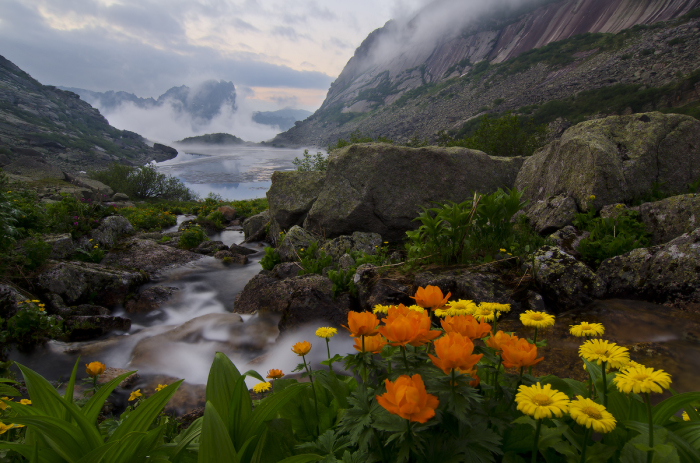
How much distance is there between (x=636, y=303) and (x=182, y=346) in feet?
23.1

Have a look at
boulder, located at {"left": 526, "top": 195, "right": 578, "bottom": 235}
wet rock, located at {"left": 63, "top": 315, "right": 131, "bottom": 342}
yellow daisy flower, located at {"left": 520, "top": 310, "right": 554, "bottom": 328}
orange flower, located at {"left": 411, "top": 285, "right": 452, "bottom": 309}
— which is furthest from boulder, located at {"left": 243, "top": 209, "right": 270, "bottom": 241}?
yellow daisy flower, located at {"left": 520, "top": 310, "right": 554, "bottom": 328}

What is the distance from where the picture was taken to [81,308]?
6.21 metres

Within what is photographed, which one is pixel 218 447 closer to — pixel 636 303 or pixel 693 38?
pixel 636 303

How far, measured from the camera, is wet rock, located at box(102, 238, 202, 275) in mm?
8941

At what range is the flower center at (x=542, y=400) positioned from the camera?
3.51 ft

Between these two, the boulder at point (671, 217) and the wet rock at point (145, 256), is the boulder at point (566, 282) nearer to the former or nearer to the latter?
Result: the boulder at point (671, 217)

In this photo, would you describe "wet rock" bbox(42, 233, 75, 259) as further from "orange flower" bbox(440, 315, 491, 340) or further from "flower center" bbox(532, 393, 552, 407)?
"flower center" bbox(532, 393, 552, 407)

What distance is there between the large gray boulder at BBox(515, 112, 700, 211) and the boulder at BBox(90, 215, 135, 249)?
1144 centimetres

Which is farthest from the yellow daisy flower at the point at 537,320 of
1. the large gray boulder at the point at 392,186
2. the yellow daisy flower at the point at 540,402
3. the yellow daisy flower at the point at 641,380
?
the large gray boulder at the point at 392,186

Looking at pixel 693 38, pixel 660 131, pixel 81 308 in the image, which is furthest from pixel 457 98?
pixel 81 308

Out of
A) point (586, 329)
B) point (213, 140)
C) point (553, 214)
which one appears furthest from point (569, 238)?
point (213, 140)

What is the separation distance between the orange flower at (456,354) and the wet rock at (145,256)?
9.63m

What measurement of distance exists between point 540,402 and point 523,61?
345 ft

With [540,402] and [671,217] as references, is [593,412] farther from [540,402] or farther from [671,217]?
[671,217]
